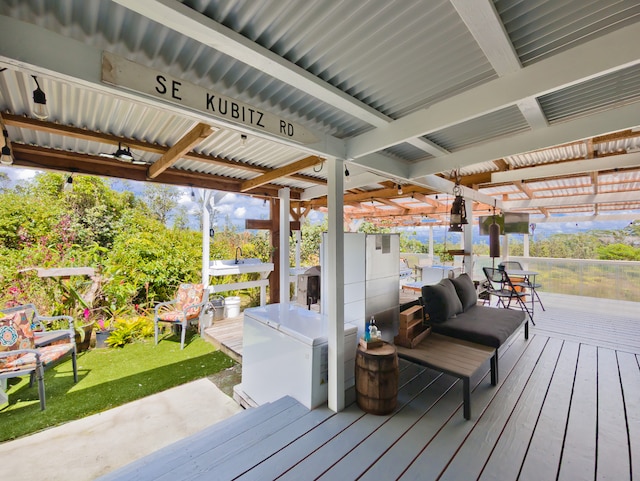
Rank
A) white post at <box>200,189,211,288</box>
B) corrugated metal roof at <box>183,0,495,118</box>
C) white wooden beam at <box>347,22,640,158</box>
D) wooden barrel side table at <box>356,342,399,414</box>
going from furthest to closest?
white post at <box>200,189,211,288</box>
wooden barrel side table at <box>356,342,399,414</box>
white wooden beam at <box>347,22,640,158</box>
corrugated metal roof at <box>183,0,495,118</box>

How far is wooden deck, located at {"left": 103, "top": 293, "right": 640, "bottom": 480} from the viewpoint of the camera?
175cm

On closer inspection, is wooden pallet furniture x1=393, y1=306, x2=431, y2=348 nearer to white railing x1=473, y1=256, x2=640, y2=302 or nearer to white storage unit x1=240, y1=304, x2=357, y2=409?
white storage unit x1=240, y1=304, x2=357, y2=409

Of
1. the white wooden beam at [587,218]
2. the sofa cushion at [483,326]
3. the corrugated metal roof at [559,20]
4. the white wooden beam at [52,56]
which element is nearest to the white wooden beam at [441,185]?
the sofa cushion at [483,326]

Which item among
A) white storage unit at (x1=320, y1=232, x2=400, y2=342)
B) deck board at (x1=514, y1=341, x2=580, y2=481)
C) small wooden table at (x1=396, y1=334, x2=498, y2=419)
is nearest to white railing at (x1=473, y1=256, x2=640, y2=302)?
deck board at (x1=514, y1=341, x2=580, y2=481)

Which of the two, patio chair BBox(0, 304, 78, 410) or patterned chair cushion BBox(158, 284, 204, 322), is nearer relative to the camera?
patio chair BBox(0, 304, 78, 410)

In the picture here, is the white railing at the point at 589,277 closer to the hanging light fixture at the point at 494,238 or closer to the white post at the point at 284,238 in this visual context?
the hanging light fixture at the point at 494,238

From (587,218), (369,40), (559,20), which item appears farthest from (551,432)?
(587,218)

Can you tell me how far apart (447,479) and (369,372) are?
82 cm

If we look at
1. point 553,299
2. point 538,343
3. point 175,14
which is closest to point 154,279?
point 175,14

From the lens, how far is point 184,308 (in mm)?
4871

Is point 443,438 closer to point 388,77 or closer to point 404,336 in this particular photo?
point 404,336

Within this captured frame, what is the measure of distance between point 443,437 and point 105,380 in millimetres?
3875

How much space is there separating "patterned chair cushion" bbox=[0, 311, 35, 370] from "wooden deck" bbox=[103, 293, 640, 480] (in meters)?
2.50

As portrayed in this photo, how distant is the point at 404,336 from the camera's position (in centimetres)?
296
